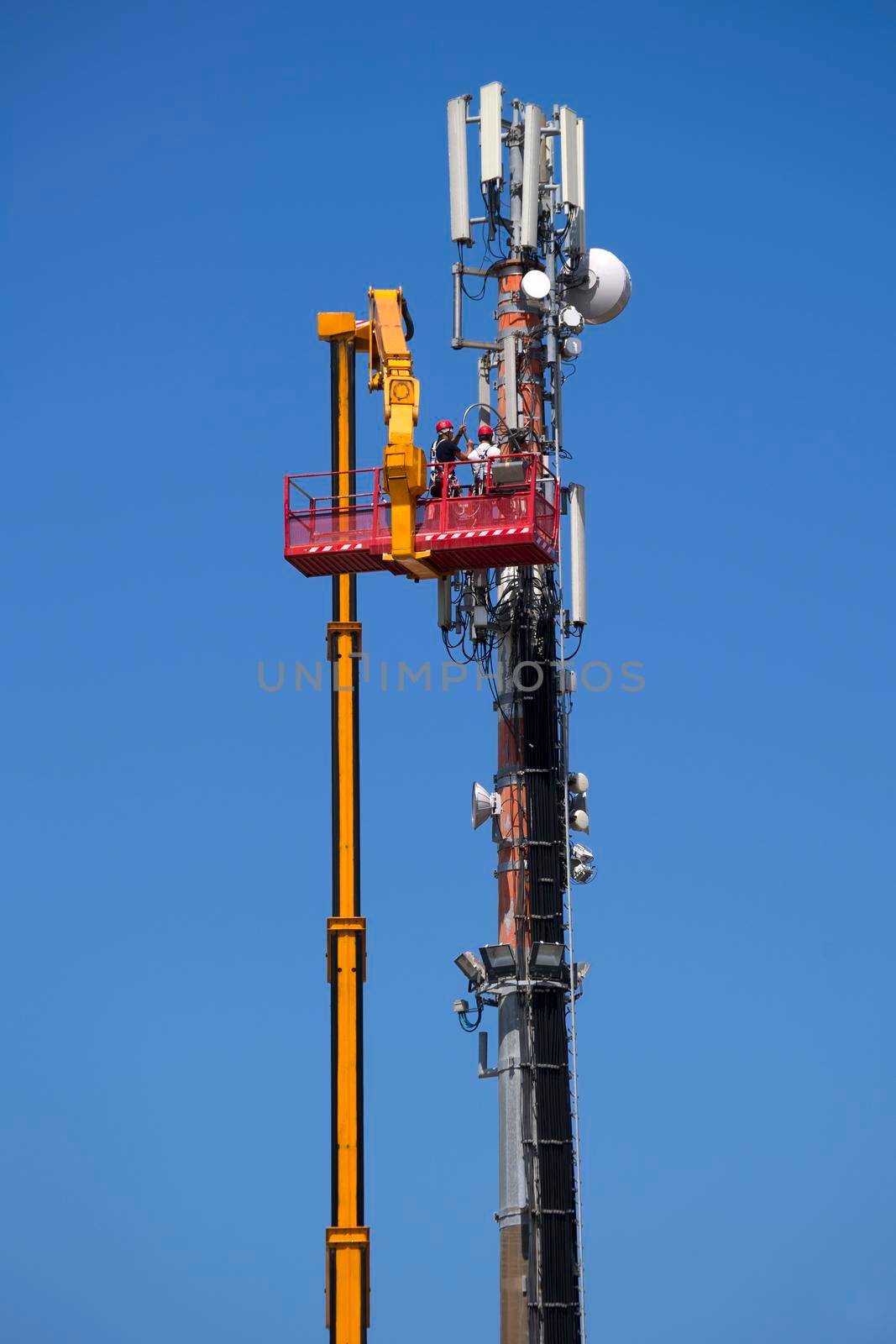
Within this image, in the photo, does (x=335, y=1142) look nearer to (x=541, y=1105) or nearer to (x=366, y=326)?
(x=541, y=1105)

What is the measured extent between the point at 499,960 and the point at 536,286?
786 inches

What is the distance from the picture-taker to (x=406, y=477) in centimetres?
8219

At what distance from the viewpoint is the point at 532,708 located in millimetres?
88062

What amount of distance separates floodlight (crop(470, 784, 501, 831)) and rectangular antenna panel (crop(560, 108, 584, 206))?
18.0 meters

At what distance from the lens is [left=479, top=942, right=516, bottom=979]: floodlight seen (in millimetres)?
86125

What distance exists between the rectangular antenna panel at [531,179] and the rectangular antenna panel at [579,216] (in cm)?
129

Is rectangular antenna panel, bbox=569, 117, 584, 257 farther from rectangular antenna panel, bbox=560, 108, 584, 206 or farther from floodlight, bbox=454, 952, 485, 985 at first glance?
floodlight, bbox=454, 952, 485, 985

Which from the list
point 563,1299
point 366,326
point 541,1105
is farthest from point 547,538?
point 563,1299

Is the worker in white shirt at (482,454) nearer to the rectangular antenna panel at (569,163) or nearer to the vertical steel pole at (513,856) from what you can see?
the vertical steel pole at (513,856)

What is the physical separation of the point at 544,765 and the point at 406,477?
Result: 10527mm

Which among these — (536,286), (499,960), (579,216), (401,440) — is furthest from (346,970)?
(579,216)

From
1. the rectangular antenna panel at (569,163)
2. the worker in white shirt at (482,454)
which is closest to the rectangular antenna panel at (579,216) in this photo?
the rectangular antenna panel at (569,163)

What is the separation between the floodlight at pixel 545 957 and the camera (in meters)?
85.8

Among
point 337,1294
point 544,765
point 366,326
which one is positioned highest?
point 366,326
